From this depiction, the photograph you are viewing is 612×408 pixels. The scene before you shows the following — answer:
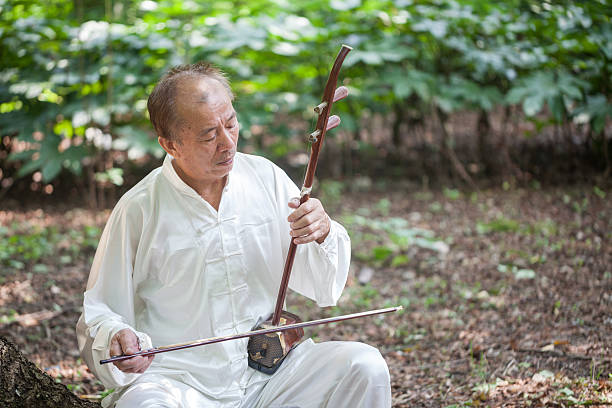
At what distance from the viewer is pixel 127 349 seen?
1793 mm

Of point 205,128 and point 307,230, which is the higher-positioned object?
point 205,128

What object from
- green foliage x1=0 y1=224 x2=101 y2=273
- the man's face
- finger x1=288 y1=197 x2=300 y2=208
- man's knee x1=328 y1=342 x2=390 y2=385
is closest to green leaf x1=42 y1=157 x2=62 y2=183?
green foliage x1=0 y1=224 x2=101 y2=273

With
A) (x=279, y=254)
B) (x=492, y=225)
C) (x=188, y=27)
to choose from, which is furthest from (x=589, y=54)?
(x=279, y=254)

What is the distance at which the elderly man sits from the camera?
1.93 m

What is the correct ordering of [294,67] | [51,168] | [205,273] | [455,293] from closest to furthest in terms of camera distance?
[205,273], [455,293], [51,168], [294,67]

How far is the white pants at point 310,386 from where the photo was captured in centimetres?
185

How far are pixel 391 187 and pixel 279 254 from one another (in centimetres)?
435

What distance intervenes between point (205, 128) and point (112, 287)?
628mm

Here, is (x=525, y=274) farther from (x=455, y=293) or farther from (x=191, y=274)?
(x=191, y=274)

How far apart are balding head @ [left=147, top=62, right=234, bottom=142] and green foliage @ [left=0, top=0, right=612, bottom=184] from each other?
2.71m

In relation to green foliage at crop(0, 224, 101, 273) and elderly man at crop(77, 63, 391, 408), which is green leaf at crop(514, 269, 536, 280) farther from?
green foliage at crop(0, 224, 101, 273)

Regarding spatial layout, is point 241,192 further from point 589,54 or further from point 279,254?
point 589,54

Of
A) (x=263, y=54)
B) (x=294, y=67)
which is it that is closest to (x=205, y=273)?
(x=263, y=54)

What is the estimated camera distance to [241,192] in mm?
2211
